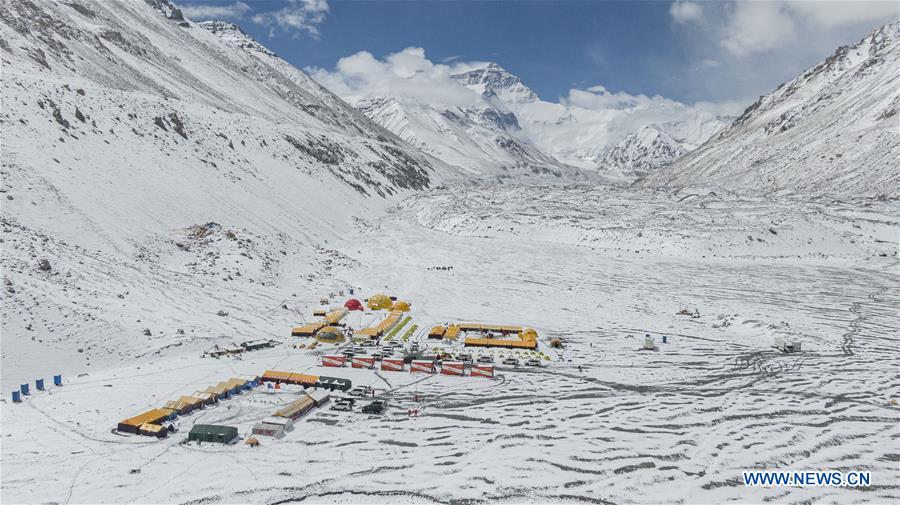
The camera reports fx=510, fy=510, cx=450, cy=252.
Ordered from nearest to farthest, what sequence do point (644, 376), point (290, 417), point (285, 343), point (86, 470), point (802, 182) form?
1. point (86, 470)
2. point (290, 417)
3. point (644, 376)
4. point (285, 343)
5. point (802, 182)

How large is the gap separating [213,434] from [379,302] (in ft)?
64.8

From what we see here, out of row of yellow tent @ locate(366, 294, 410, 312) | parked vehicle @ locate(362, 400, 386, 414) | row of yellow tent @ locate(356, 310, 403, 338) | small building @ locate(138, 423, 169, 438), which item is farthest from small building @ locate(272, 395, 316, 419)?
row of yellow tent @ locate(366, 294, 410, 312)

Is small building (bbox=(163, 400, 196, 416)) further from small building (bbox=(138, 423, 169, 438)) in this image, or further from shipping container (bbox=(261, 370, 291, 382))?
shipping container (bbox=(261, 370, 291, 382))

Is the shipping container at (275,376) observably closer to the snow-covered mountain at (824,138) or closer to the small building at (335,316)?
the small building at (335,316)

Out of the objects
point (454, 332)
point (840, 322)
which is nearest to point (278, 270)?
point (454, 332)

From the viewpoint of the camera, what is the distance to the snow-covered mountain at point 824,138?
10381cm

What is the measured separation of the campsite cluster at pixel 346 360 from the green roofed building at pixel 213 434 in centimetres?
3

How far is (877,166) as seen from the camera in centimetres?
10106

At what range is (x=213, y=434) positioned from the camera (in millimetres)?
16812

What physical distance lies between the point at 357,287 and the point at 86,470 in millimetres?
27323

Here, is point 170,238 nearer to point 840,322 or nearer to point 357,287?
point 357,287

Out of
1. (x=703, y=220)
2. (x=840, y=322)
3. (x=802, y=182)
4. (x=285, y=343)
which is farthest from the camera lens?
(x=802, y=182)

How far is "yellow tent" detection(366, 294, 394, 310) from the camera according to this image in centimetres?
3603

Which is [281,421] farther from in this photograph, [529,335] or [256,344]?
[529,335]
